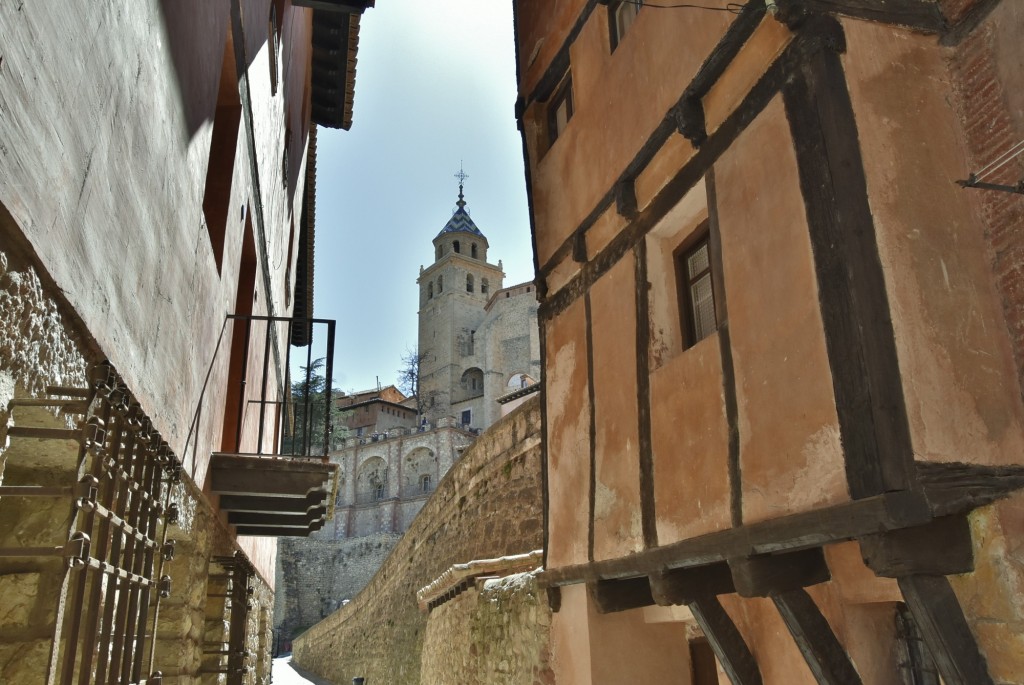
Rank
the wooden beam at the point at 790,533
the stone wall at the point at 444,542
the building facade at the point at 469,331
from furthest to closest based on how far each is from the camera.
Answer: the building facade at the point at 469,331 < the stone wall at the point at 444,542 < the wooden beam at the point at 790,533

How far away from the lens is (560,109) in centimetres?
793

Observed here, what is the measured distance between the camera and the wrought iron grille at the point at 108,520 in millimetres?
3135

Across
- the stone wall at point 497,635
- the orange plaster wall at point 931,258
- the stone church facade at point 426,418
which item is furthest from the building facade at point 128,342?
the stone church facade at point 426,418

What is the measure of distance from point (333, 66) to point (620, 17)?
9.13 m

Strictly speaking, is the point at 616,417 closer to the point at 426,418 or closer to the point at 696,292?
the point at 696,292

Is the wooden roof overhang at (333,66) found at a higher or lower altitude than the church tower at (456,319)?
lower

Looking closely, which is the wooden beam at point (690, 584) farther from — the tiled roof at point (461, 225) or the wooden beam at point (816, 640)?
the tiled roof at point (461, 225)

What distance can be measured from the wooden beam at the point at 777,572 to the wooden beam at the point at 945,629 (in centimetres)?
78

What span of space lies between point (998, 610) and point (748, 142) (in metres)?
2.61

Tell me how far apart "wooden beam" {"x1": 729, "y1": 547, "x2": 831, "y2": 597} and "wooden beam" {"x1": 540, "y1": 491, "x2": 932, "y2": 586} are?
88mm

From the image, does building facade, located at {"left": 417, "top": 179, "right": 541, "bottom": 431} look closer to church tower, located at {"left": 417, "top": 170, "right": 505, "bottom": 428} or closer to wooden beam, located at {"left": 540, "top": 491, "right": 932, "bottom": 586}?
church tower, located at {"left": 417, "top": 170, "right": 505, "bottom": 428}

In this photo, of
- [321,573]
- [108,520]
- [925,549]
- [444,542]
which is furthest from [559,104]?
[321,573]

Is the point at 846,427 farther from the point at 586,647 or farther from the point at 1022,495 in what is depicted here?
the point at 586,647

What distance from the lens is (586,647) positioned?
6168 millimetres
